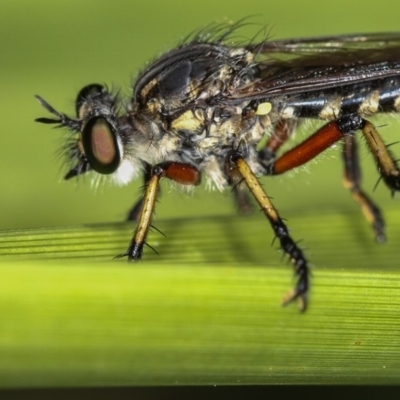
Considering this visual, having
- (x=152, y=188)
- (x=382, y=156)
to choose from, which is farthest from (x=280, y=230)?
(x=382, y=156)

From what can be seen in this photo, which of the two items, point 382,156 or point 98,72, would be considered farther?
point 98,72

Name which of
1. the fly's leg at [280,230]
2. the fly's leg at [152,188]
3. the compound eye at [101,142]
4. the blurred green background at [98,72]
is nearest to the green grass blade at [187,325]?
the fly's leg at [280,230]

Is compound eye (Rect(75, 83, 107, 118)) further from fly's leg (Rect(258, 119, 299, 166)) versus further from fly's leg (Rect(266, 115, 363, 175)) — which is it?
fly's leg (Rect(266, 115, 363, 175))

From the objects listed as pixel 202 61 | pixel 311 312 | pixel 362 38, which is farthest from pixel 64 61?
pixel 311 312

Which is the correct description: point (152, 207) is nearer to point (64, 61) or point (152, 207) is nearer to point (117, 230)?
point (117, 230)

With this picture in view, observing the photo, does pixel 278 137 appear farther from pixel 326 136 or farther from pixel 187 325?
pixel 187 325

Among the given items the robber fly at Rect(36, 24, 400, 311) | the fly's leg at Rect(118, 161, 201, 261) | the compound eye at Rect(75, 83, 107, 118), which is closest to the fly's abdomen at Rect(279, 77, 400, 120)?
the robber fly at Rect(36, 24, 400, 311)
